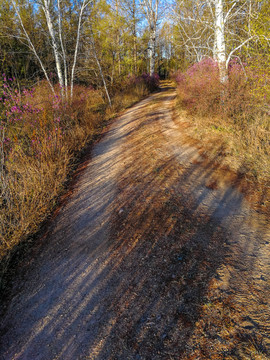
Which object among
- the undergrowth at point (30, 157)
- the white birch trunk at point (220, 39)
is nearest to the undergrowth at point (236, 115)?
the white birch trunk at point (220, 39)

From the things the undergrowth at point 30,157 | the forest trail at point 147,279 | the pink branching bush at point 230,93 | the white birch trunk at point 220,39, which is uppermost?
the white birch trunk at point 220,39

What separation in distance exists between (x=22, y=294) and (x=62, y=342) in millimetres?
853

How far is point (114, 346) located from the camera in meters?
1.76

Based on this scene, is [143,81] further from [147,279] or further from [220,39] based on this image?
[147,279]

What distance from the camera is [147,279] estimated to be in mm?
2301

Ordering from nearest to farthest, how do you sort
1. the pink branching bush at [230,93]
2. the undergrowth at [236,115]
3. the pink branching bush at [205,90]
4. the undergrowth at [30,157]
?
the undergrowth at [30,157]
the undergrowth at [236,115]
the pink branching bush at [230,93]
the pink branching bush at [205,90]

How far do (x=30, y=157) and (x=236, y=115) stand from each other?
5.64 m

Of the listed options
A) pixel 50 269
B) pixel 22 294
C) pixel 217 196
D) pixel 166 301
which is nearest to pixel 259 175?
pixel 217 196

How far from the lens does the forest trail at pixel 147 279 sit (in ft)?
5.79

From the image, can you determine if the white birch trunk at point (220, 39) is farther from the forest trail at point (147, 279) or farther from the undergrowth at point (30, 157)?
the undergrowth at point (30, 157)

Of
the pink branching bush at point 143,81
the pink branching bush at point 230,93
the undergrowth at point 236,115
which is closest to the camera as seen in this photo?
the undergrowth at point 236,115

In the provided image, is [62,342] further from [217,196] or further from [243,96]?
[243,96]

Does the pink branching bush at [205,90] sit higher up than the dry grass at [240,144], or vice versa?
the pink branching bush at [205,90]

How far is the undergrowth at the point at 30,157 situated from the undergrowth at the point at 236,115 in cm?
411
